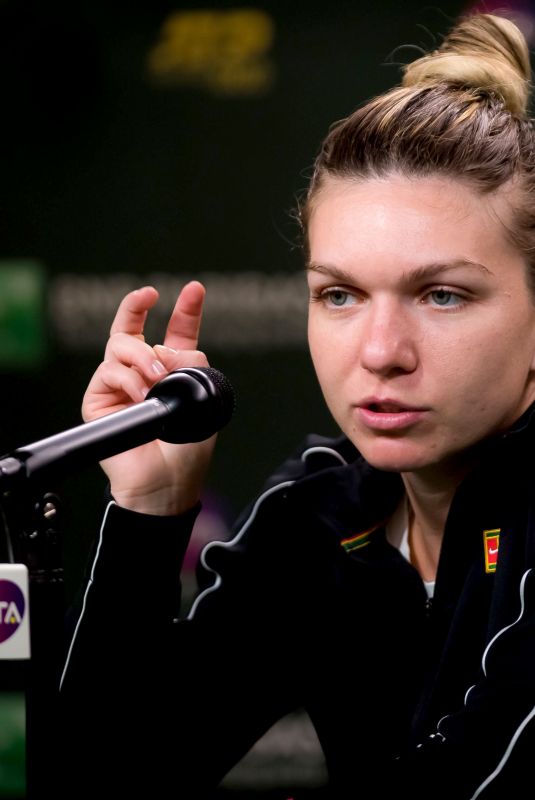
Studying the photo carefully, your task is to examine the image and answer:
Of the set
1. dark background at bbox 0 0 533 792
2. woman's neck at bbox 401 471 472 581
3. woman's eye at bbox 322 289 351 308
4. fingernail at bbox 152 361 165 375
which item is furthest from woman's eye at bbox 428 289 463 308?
dark background at bbox 0 0 533 792

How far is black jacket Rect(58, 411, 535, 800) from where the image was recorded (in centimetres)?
109

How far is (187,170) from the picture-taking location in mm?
2428

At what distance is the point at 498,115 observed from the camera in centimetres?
125

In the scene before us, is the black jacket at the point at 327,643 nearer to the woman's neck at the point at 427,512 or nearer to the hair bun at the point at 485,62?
the woman's neck at the point at 427,512

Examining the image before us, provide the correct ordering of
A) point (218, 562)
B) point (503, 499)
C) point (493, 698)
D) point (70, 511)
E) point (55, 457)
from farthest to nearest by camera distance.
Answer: point (70, 511) → point (218, 562) → point (503, 499) → point (493, 698) → point (55, 457)

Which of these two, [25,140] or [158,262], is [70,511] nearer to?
[158,262]

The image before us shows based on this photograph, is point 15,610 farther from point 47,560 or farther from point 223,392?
point 223,392

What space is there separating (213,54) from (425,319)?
1440 mm

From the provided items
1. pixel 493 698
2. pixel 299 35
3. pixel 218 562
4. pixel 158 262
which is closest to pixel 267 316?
pixel 158 262

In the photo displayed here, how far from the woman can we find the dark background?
0.88 metres


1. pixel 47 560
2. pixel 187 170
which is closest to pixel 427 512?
pixel 47 560

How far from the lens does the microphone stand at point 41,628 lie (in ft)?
3.00

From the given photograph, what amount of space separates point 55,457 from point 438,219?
498 millimetres

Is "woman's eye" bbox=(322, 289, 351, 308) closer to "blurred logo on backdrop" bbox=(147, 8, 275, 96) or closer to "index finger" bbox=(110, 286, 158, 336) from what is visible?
"index finger" bbox=(110, 286, 158, 336)
